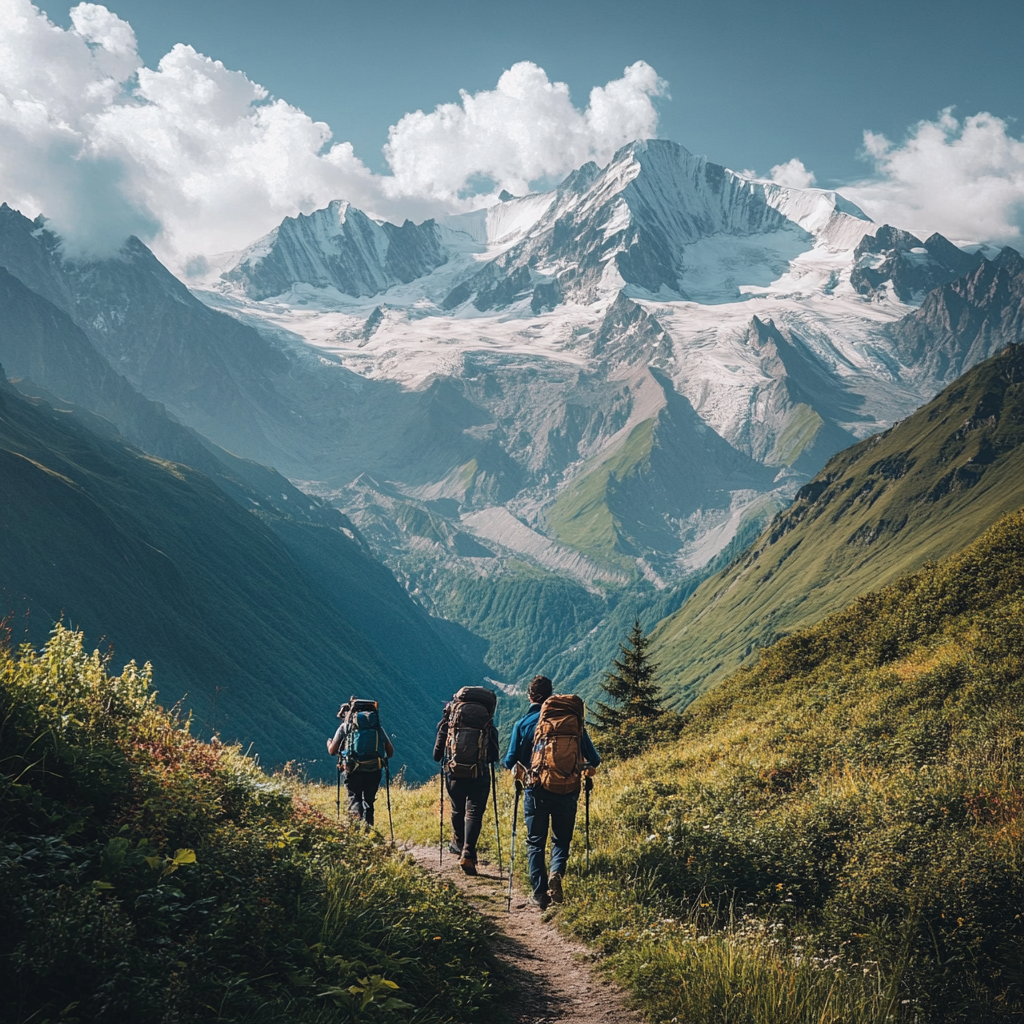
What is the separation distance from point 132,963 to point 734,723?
19.0m

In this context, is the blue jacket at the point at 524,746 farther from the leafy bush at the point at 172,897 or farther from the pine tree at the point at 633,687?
the pine tree at the point at 633,687

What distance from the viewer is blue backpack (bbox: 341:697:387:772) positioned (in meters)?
15.6

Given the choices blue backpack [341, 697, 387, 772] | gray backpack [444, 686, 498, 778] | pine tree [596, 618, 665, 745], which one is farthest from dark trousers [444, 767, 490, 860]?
pine tree [596, 618, 665, 745]

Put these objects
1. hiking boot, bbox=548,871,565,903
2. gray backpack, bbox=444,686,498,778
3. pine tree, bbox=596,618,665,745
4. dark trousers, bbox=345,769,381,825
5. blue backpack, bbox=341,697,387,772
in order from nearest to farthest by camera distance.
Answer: hiking boot, bbox=548,871,565,903 < gray backpack, bbox=444,686,498,778 < blue backpack, bbox=341,697,387,772 < dark trousers, bbox=345,769,381,825 < pine tree, bbox=596,618,665,745

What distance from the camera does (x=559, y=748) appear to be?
12.9 m

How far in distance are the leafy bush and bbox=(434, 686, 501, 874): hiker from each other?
3.59m

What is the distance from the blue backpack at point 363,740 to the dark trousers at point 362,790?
0.18 metres

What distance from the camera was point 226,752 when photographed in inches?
488

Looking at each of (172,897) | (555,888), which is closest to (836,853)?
(555,888)

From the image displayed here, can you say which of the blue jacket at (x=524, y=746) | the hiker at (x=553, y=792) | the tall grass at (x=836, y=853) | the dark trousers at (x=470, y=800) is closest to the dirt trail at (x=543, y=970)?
the tall grass at (x=836, y=853)

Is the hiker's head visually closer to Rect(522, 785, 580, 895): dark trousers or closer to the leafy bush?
Rect(522, 785, 580, 895): dark trousers

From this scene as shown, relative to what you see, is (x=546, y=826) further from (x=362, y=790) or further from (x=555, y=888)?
(x=362, y=790)

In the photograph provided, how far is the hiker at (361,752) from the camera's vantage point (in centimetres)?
1560

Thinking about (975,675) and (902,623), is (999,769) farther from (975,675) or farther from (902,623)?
(902,623)
